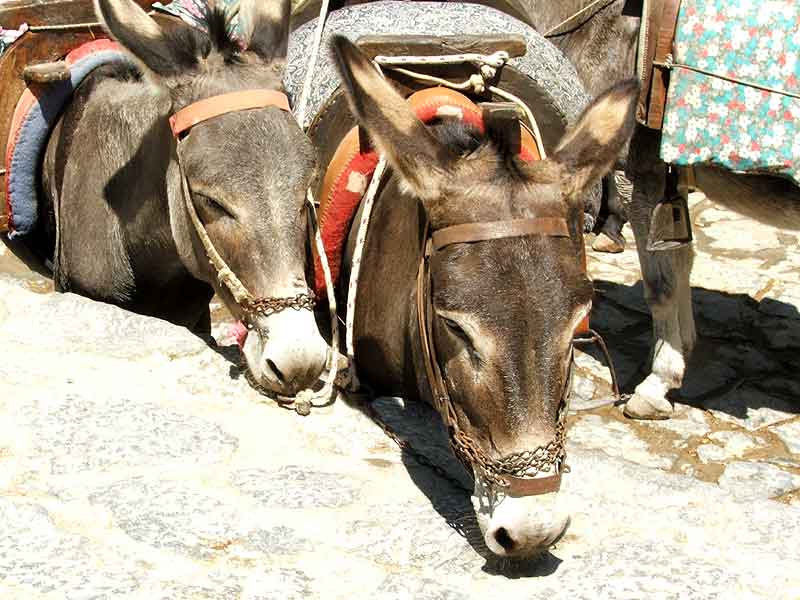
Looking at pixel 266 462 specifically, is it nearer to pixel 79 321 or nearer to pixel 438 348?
pixel 438 348

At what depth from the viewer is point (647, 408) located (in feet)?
16.7

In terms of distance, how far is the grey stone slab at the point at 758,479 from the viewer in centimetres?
436

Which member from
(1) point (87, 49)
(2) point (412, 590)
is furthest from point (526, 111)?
(1) point (87, 49)

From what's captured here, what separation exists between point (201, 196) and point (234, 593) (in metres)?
1.39

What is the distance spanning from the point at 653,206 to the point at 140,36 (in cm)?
258

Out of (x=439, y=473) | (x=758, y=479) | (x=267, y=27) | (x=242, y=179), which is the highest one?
(x=267, y=27)

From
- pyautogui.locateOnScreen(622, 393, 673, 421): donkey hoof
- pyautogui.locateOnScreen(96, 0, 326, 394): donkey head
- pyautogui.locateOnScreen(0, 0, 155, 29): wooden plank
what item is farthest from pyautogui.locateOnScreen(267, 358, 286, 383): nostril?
pyautogui.locateOnScreen(622, 393, 673, 421): donkey hoof

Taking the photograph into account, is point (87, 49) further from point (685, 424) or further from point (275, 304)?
point (685, 424)

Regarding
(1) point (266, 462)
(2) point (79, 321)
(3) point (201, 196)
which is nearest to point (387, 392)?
(1) point (266, 462)

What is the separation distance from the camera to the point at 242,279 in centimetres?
332

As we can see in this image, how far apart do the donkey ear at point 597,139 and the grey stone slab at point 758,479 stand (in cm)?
197

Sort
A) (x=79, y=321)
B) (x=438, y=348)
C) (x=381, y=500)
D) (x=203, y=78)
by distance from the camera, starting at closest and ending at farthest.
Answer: (x=438, y=348), (x=381, y=500), (x=203, y=78), (x=79, y=321)

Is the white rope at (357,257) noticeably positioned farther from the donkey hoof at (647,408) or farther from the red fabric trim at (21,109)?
the donkey hoof at (647,408)

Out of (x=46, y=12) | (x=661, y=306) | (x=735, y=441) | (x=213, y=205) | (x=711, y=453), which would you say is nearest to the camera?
(x=213, y=205)
